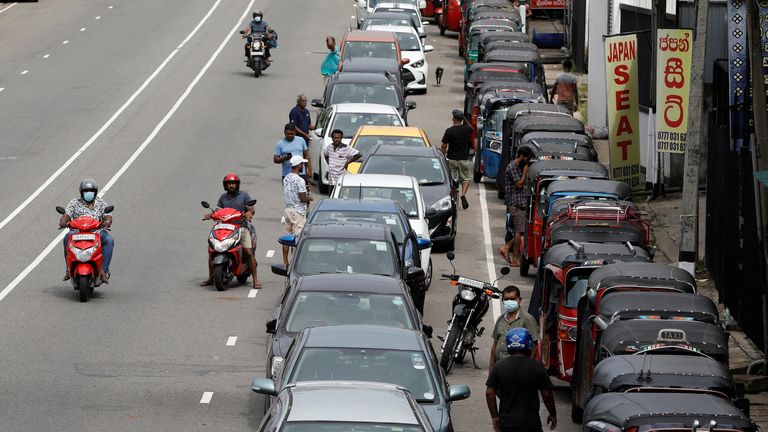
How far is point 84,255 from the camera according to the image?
2170cm

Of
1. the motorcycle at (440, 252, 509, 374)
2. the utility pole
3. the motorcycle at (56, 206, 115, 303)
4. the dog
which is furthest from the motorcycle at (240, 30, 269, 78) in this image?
the motorcycle at (440, 252, 509, 374)

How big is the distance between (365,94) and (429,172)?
7520 millimetres

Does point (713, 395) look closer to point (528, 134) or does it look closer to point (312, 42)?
point (528, 134)

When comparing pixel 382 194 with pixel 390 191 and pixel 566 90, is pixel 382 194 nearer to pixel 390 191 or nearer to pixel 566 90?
pixel 390 191

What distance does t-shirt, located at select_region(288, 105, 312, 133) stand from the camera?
3241 cm

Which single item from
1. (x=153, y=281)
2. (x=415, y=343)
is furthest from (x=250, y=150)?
(x=415, y=343)

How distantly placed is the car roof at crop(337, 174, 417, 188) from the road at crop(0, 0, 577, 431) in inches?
61.6

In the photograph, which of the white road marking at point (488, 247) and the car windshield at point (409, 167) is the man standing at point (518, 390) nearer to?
the white road marking at point (488, 247)

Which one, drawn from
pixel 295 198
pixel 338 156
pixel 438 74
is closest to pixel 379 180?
pixel 295 198

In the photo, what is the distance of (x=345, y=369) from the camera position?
13938 mm

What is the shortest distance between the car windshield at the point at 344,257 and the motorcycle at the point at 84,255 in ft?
11.8

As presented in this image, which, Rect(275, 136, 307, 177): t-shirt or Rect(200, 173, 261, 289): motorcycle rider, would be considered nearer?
Rect(200, 173, 261, 289): motorcycle rider

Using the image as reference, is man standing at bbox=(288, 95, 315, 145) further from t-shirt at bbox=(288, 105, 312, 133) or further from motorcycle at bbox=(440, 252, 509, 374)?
motorcycle at bbox=(440, 252, 509, 374)

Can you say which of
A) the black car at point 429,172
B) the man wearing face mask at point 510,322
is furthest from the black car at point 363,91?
the man wearing face mask at point 510,322
